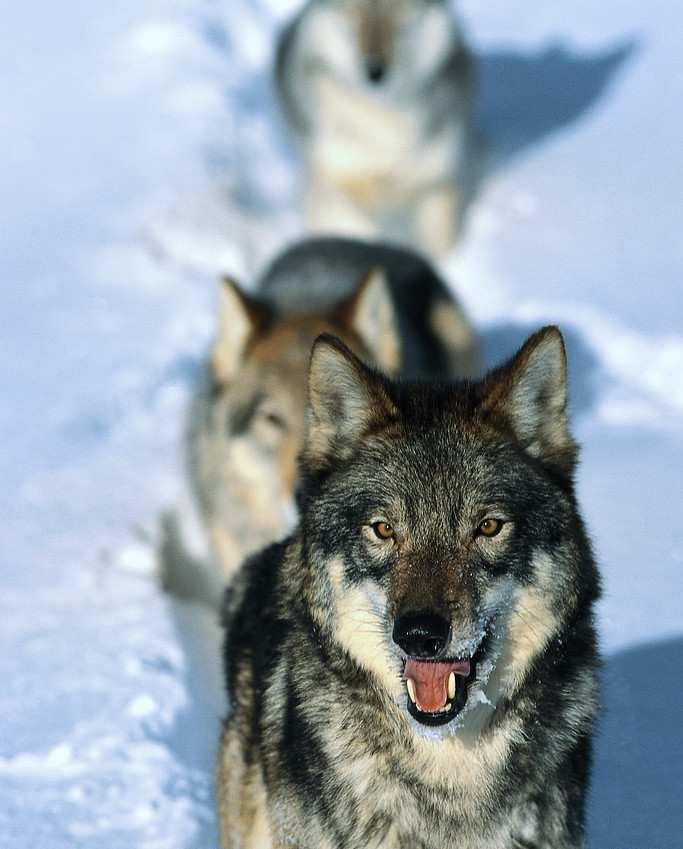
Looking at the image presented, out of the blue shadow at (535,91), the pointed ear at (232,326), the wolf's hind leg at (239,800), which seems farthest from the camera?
the blue shadow at (535,91)

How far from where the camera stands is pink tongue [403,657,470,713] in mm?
3271

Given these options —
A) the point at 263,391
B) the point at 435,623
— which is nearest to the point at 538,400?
the point at 435,623

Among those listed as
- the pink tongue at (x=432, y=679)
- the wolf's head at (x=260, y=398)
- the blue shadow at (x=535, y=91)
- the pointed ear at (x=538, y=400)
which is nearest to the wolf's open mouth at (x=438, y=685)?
the pink tongue at (x=432, y=679)

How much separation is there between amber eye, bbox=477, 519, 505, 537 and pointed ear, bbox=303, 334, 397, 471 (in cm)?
41

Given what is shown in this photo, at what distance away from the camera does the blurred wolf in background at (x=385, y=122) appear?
1046cm

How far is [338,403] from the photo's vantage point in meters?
3.63

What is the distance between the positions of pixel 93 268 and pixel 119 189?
1.36 meters

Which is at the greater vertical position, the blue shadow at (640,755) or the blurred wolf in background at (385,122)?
the blurred wolf in background at (385,122)

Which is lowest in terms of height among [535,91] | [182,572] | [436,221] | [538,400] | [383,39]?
[182,572]

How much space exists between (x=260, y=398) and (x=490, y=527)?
131 inches

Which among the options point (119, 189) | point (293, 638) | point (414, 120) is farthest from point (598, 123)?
point (293, 638)

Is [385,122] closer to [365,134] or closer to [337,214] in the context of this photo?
[365,134]

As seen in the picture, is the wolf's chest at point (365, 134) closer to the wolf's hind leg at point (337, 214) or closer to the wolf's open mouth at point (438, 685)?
the wolf's hind leg at point (337, 214)

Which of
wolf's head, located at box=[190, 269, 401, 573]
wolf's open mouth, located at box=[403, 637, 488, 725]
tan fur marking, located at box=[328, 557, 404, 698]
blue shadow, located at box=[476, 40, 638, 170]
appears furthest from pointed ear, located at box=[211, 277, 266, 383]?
blue shadow, located at box=[476, 40, 638, 170]
